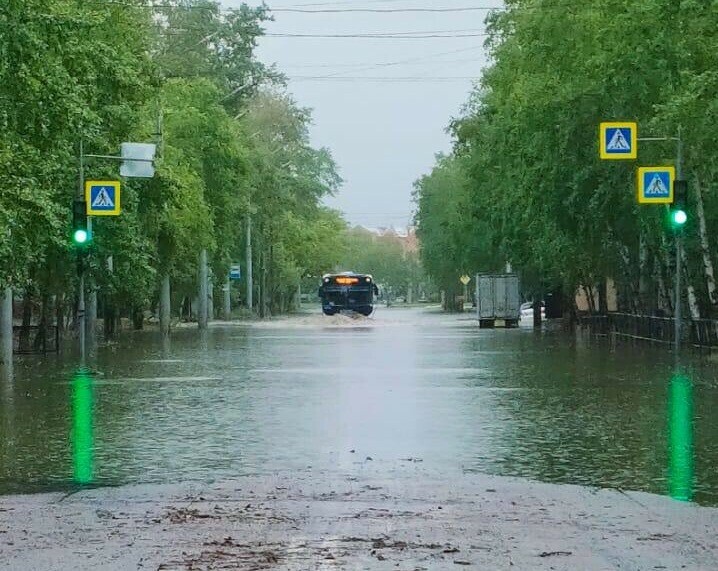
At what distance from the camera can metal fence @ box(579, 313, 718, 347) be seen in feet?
122

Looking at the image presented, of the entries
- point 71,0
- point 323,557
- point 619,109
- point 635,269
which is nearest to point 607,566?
point 323,557

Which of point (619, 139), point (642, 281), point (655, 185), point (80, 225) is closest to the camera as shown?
point (80, 225)

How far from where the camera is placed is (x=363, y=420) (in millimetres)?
18391

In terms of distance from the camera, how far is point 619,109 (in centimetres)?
3816

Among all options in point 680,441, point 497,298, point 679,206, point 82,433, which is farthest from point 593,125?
point 497,298

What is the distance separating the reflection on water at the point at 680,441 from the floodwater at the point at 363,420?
26 mm

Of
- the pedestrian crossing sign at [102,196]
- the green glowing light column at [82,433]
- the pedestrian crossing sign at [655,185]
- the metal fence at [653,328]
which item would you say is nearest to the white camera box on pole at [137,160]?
the pedestrian crossing sign at [102,196]

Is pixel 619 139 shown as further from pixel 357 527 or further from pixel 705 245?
pixel 357 527

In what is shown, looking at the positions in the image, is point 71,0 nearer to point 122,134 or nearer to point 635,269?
point 122,134

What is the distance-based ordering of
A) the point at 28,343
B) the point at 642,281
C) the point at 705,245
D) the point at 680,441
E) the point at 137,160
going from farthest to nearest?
1. the point at 642,281
2. the point at 28,343
3. the point at 705,245
4. the point at 137,160
5. the point at 680,441

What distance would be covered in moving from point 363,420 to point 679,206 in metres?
16.6

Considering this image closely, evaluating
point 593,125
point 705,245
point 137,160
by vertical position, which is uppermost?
point 593,125

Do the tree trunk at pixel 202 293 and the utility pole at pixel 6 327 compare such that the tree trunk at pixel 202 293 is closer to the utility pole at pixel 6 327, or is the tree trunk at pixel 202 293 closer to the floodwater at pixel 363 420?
the utility pole at pixel 6 327

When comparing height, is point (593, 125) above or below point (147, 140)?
below
